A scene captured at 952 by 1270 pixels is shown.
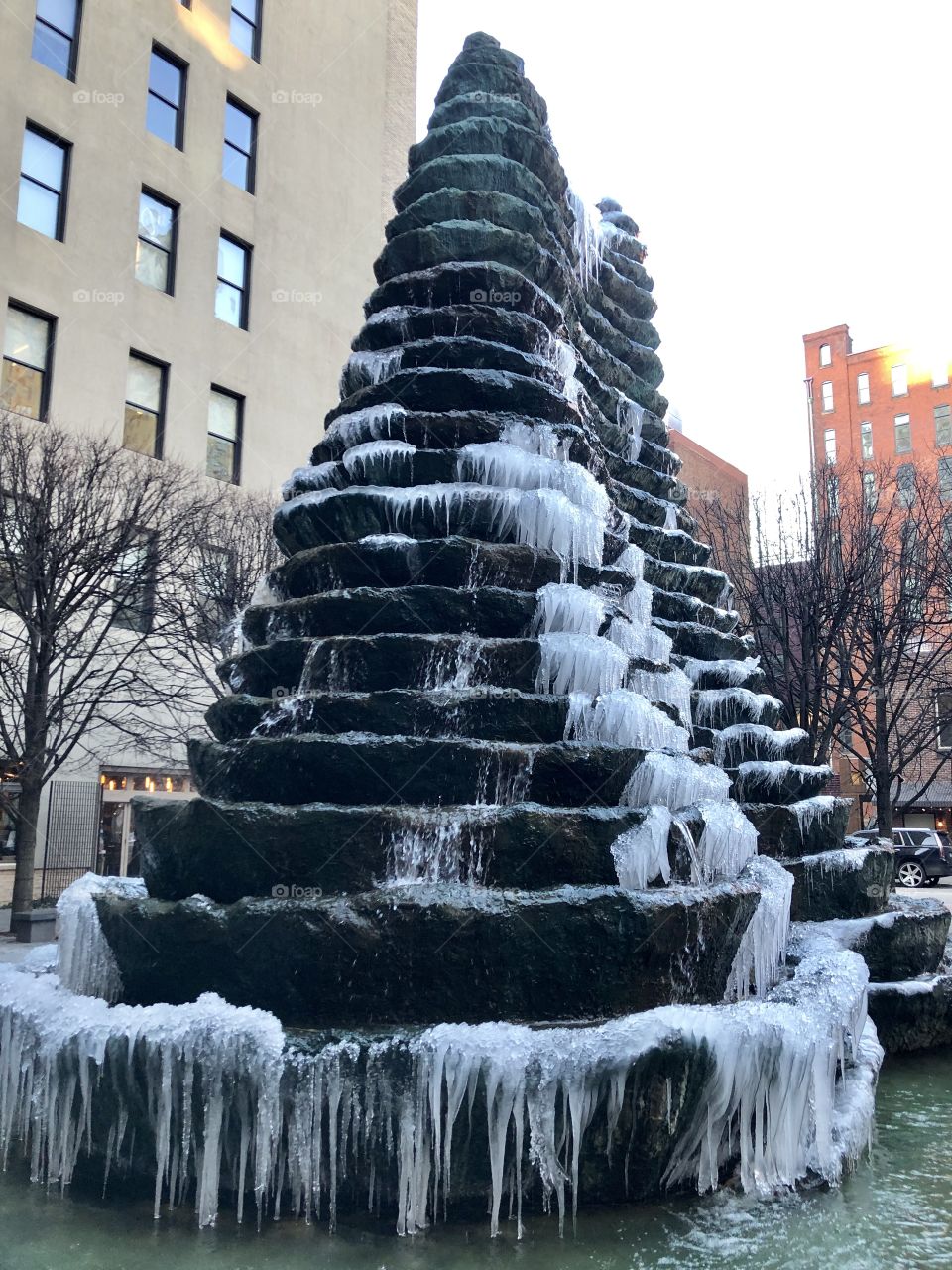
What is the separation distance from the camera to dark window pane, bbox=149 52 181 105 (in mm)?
25016

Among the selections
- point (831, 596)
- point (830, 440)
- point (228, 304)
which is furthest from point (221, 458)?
point (830, 440)

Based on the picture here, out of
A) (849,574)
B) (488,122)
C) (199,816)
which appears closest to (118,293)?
(488,122)

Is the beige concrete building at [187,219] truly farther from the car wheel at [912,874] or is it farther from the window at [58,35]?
the car wheel at [912,874]

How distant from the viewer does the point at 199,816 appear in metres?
5.74

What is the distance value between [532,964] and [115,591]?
13.9 metres

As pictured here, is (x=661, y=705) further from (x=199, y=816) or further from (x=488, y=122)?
(x=488, y=122)

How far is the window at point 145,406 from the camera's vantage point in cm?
2331

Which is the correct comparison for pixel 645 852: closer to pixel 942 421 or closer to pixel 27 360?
pixel 27 360

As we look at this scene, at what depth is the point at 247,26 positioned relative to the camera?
28.2 meters

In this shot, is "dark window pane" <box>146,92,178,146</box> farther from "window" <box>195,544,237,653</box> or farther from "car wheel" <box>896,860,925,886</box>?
"car wheel" <box>896,860,925,886</box>

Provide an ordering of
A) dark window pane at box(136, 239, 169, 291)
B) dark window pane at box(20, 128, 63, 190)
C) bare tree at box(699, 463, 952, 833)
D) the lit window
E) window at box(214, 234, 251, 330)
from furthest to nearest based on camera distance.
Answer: the lit window, window at box(214, 234, 251, 330), dark window pane at box(136, 239, 169, 291), dark window pane at box(20, 128, 63, 190), bare tree at box(699, 463, 952, 833)

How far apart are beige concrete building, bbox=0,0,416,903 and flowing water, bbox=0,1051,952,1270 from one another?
1701 cm

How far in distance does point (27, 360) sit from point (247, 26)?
13.6m

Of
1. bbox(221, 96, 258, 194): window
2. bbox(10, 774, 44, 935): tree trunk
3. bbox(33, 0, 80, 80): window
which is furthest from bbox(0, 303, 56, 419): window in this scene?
bbox(10, 774, 44, 935): tree trunk
